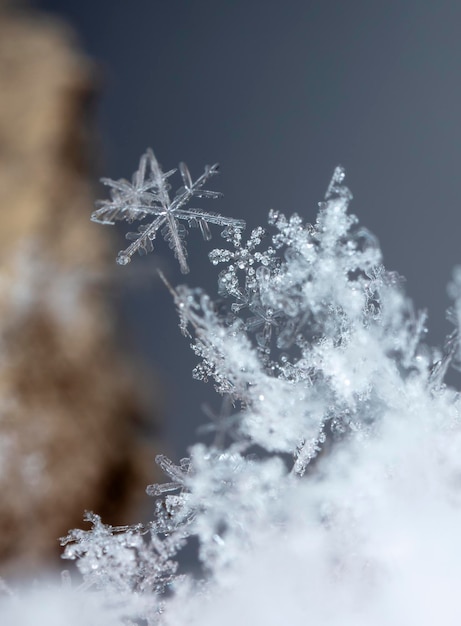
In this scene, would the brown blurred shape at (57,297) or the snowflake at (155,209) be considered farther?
the brown blurred shape at (57,297)

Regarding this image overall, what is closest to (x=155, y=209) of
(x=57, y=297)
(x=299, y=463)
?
(x=299, y=463)

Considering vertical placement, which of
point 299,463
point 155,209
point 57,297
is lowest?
point 299,463

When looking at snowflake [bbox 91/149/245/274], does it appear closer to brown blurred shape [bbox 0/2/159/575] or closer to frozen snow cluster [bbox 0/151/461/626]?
frozen snow cluster [bbox 0/151/461/626]

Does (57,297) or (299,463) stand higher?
(57,297)

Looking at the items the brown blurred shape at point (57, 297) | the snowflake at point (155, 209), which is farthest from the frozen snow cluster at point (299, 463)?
the brown blurred shape at point (57, 297)

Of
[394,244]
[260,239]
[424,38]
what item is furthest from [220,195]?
[424,38]

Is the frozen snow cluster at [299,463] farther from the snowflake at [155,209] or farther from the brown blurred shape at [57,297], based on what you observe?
the brown blurred shape at [57,297]

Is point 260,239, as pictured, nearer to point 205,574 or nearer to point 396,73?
point 205,574

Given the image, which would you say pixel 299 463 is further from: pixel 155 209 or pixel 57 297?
pixel 57 297
